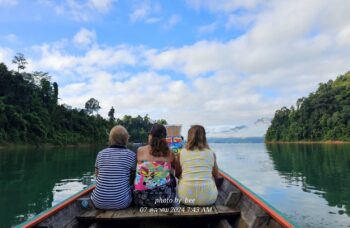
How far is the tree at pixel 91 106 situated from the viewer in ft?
287

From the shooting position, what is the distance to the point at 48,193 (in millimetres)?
10758

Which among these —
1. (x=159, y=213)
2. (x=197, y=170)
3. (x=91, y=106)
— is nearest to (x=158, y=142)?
(x=197, y=170)

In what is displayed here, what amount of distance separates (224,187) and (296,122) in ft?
281

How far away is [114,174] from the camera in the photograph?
3.62 metres

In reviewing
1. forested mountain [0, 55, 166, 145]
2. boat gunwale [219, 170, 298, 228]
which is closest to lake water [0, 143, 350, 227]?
Result: boat gunwale [219, 170, 298, 228]

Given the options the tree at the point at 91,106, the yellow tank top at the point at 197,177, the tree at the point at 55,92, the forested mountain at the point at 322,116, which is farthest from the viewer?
the tree at the point at 91,106

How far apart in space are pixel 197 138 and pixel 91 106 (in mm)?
87581

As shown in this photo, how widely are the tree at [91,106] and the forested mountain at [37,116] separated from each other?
1201 cm

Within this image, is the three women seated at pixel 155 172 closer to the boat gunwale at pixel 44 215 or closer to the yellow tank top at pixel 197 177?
the yellow tank top at pixel 197 177

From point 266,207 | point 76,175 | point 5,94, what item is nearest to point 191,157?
point 266,207

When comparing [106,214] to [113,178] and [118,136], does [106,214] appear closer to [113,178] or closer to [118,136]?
[113,178]

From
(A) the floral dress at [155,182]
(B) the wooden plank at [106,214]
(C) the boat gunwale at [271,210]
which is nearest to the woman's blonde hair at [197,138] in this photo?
(A) the floral dress at [155,182]

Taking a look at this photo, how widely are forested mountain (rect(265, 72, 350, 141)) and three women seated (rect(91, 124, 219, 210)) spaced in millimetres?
71170

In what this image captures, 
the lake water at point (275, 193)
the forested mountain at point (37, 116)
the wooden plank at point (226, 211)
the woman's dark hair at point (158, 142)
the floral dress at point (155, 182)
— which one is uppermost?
the forested mountain at point (37, 116)
